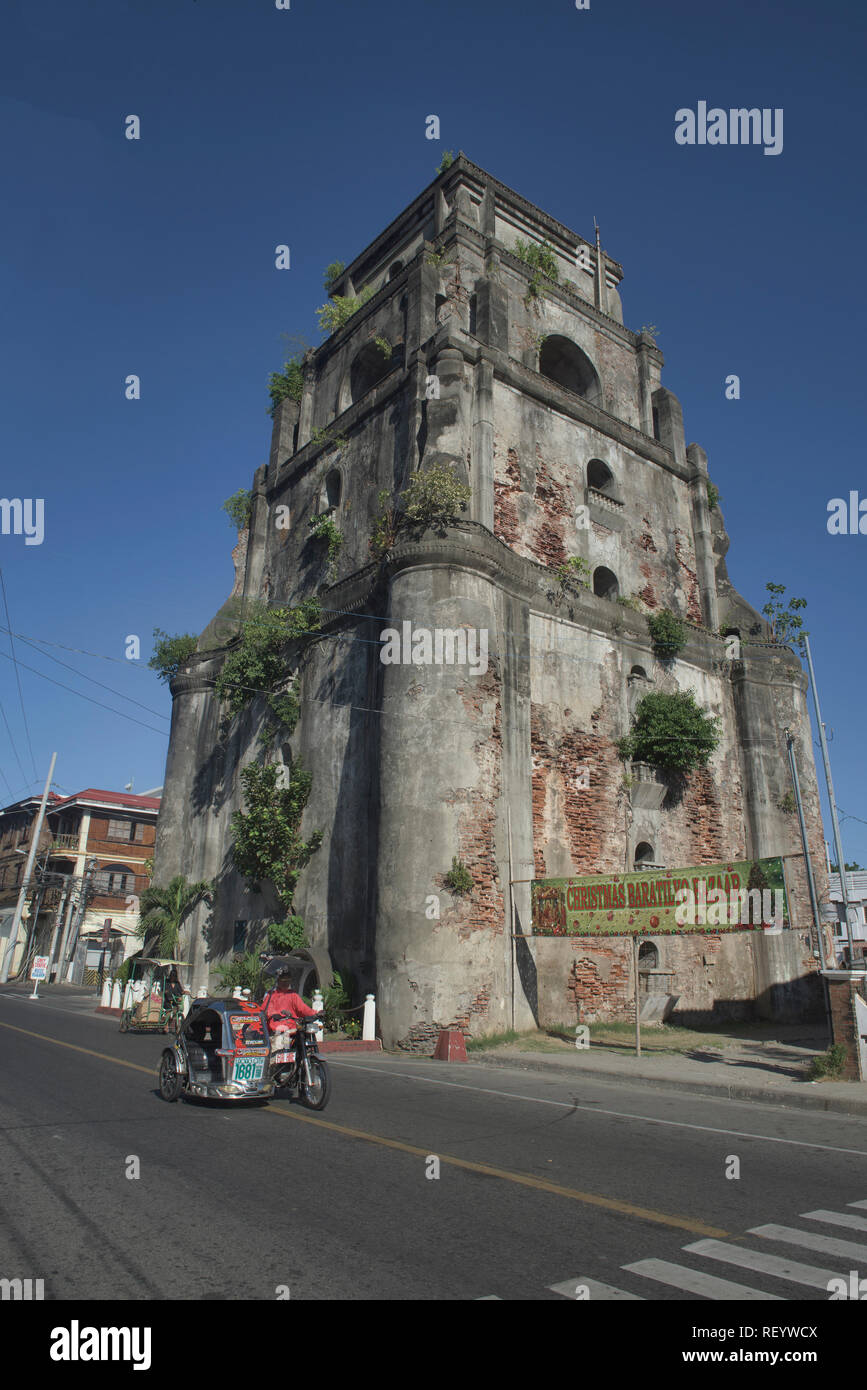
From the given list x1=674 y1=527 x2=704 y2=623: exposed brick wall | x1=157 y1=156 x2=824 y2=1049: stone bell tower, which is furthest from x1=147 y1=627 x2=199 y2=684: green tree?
x1=674 y1=527 x2=704 y2=623: exposed brick wall

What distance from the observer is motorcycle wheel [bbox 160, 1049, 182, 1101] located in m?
9.25

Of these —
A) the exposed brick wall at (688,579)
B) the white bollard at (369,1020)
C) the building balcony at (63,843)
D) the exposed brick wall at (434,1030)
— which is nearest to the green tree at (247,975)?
the white bollard at (369,1020)

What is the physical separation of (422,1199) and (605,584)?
20.5 metres

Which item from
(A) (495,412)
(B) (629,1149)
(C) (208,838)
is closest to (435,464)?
(A) (495,412)

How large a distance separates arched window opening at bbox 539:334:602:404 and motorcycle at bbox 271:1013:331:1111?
74.0 ft

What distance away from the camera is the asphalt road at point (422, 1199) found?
4191 millimetres

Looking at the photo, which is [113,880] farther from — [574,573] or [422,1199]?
[422,1199]

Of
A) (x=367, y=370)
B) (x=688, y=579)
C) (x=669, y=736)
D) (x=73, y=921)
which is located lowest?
(x=73, y=921)

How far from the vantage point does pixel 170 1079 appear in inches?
366

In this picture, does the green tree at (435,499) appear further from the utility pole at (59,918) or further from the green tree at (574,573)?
the utility pole at (59,918)

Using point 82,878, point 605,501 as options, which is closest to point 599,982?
point 605,501

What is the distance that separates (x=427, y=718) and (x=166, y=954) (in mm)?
13514

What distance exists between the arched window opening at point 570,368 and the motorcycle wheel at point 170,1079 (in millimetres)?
23137
